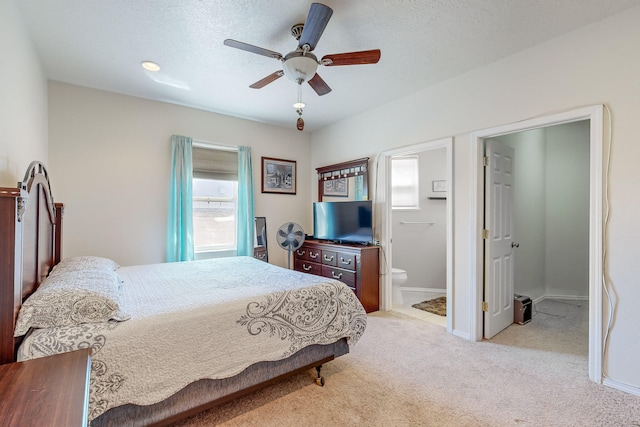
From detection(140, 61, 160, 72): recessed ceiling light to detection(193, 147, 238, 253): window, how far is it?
1.24 m

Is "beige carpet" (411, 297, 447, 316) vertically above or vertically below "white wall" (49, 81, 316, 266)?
below

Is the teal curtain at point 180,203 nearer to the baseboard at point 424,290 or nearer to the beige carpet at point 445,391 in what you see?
the beige carpet at point 445,391

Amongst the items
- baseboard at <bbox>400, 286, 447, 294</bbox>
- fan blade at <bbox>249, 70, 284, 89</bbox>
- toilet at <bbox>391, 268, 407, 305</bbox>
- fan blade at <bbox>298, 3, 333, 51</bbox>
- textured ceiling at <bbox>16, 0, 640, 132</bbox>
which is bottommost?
baseboard at <bbox>400, 286, 447, 294</bbox>

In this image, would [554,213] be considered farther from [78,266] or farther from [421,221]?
[78,266]

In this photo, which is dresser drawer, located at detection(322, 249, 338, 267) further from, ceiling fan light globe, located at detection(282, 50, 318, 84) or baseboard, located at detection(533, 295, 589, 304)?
baseboard, located at detection(533, 295, 589, 304)

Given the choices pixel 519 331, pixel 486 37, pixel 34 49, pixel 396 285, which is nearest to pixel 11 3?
pixel 34 49

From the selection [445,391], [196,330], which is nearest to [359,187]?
Answer: [445,391]

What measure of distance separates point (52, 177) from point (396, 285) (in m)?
4.27

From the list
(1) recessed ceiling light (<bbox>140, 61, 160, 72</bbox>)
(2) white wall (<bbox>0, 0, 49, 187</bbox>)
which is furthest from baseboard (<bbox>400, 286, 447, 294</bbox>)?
(2) white wall (<bbox>0, 0, 49, 187</bbox>)

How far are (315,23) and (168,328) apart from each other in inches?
76.7

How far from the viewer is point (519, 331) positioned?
3162 millimetres

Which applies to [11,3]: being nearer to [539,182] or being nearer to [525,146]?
[525,146]

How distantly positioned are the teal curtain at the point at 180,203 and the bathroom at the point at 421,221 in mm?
3030

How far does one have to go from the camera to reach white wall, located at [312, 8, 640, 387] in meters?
2.04
